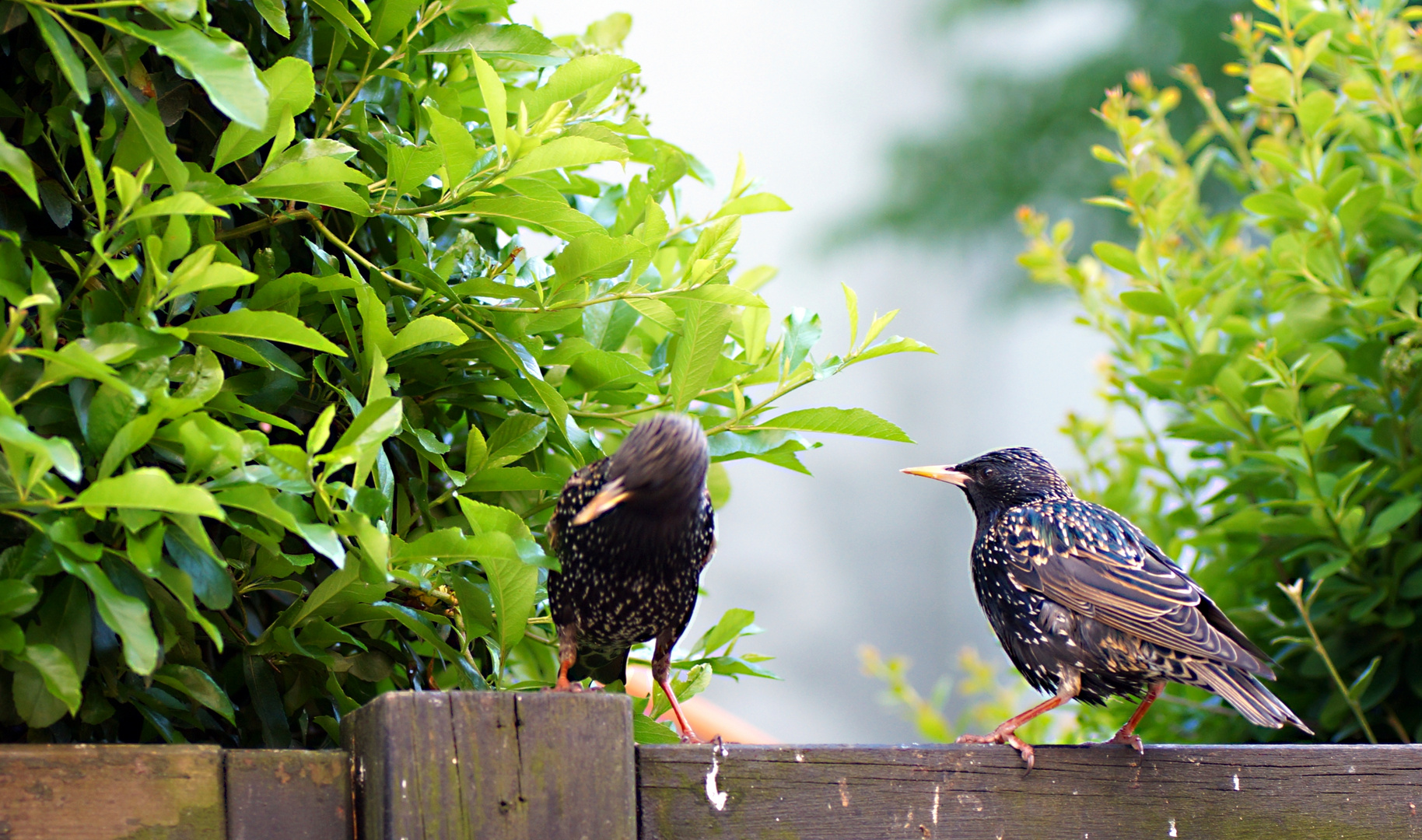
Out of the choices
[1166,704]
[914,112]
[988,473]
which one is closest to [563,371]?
[988,473]

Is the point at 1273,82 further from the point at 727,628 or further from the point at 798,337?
the point at 727,628

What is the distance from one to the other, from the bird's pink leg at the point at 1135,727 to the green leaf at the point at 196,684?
1.04 metres

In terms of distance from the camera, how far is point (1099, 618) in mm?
1493

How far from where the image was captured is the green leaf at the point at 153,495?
2.52 feet

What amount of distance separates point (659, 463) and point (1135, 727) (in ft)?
2.80

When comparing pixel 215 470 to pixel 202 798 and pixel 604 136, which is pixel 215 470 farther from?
pixel 604 136

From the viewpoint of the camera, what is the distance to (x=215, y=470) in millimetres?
859

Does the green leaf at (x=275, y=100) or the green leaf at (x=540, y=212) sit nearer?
the green leaf at (x=275, y=100)

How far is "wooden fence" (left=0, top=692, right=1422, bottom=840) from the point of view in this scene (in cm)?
89

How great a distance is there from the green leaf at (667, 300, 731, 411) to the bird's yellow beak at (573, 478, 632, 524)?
0.54 feet

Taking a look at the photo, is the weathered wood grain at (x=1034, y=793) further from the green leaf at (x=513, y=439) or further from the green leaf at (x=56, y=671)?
the green leaf at (x=56, y=671)

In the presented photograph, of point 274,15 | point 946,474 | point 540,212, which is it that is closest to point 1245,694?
point 946,474

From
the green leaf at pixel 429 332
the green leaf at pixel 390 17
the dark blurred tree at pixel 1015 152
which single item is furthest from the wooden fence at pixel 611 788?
the dark blurred tree at pixel 1015 152

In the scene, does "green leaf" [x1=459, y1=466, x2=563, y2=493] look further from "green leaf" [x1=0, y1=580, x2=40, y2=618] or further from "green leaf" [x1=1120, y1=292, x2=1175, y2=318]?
"green leaf" [x1=1120, y1=292, x2=1175, y2=318]
